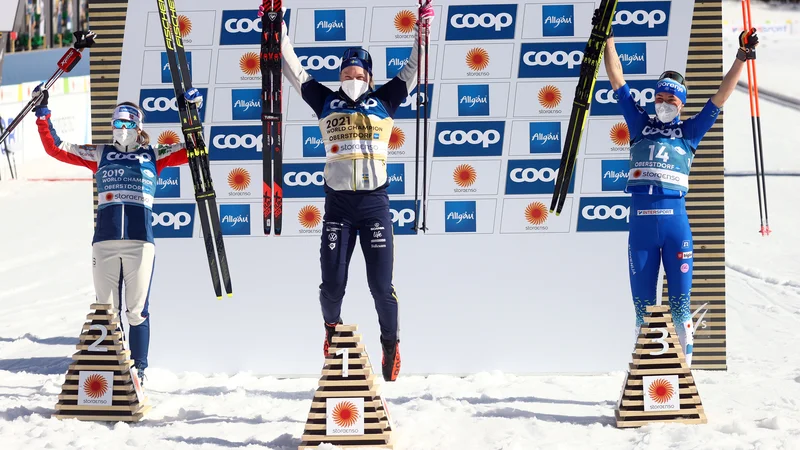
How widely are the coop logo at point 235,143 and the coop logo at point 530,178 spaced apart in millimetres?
1859

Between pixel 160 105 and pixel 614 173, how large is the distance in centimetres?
A: 336

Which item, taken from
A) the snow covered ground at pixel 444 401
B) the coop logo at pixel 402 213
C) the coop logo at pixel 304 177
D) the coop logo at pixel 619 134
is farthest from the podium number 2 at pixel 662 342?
the coop logo at pixel 304 177

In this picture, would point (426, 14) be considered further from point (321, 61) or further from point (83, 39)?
point (83, 39)

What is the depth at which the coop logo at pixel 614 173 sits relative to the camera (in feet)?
23.2

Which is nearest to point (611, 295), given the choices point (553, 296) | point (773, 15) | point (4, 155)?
point (553, 296)

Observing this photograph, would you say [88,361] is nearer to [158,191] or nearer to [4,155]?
[158,191]

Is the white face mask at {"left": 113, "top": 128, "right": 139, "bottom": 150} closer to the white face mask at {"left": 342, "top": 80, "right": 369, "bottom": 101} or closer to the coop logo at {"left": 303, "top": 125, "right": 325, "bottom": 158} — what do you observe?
the coop logo at {"left": 303, "top": 125, "right": 325, "bottom": 158}

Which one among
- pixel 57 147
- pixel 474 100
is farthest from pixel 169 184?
pixel 474 100

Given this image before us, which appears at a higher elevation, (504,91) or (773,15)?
(773,15)

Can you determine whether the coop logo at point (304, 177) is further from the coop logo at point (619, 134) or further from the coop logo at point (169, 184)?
the coop logo at point (619, 134)

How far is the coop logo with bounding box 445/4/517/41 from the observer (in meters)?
7.02

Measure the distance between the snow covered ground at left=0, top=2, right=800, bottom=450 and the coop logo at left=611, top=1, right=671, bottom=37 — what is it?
8.22 feet

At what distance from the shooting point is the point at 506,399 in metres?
6.50

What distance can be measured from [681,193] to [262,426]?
300cm
